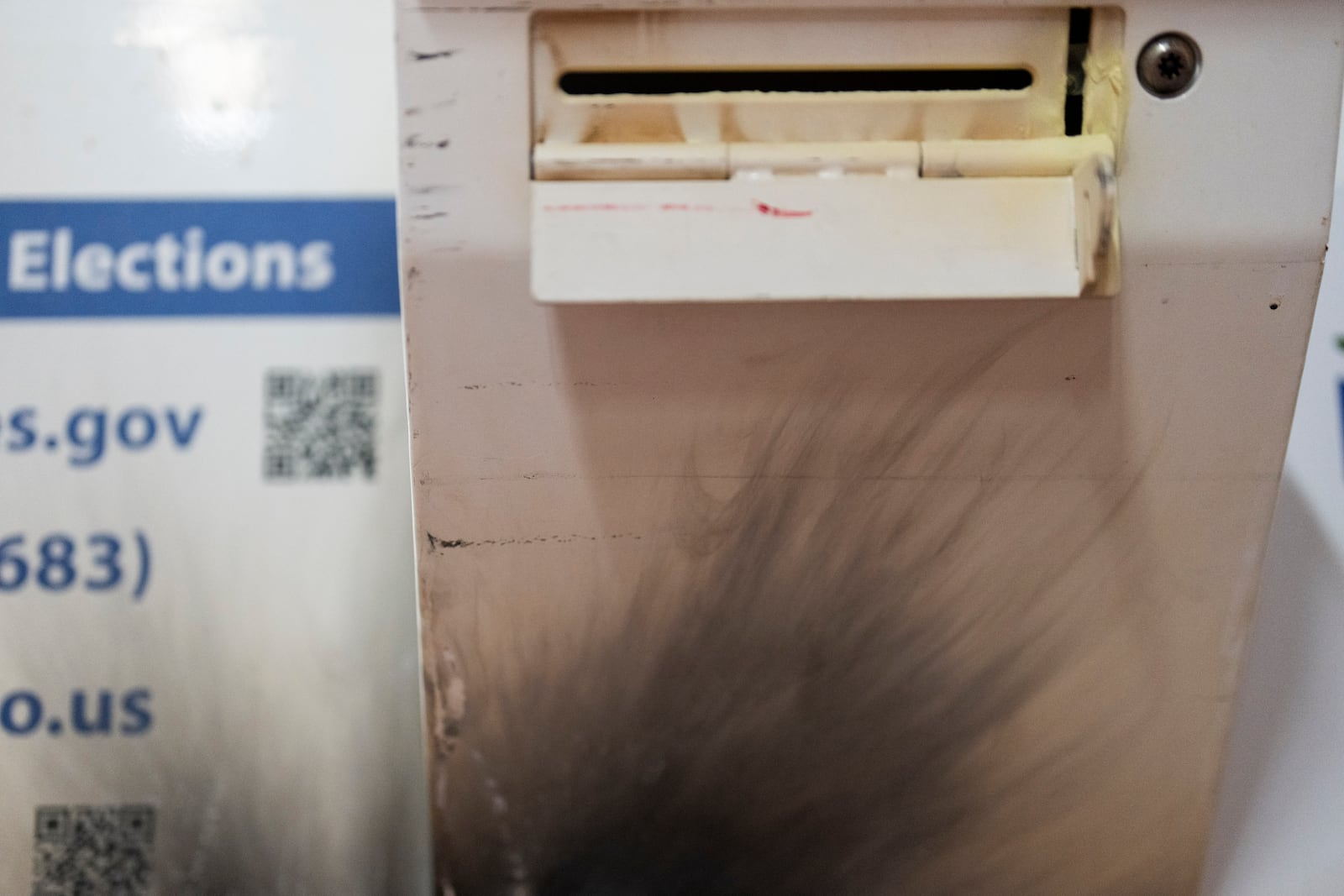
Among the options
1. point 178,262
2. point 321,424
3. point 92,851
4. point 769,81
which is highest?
point 769,81

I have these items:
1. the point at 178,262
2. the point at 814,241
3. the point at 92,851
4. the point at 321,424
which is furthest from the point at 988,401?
the point at 92,851

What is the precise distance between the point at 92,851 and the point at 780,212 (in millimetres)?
749

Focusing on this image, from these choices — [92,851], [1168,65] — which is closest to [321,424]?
[92,851]

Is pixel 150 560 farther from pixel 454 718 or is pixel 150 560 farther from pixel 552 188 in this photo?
pixel 552 188

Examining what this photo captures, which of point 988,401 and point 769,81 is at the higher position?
Answer: point 769,81

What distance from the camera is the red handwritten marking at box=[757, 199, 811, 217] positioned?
1.85 feet

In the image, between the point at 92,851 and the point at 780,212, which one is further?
the point at 92,851

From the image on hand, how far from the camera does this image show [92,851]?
821 mm

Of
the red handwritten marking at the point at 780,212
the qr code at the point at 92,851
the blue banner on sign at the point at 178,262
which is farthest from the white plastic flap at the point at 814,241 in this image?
the qr code at the point at 92,851

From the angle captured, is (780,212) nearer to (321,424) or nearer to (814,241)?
(814,241)

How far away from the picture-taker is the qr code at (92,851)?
819 mm

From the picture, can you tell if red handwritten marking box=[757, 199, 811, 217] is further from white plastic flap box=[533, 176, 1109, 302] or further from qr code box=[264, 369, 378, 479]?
qr code box=[264, 369, 378, 479]

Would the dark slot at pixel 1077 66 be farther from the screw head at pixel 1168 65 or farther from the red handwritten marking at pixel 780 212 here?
the red handwritten marking at pixel 780 212

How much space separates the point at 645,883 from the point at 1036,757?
284mm
